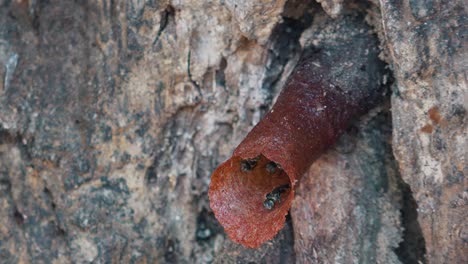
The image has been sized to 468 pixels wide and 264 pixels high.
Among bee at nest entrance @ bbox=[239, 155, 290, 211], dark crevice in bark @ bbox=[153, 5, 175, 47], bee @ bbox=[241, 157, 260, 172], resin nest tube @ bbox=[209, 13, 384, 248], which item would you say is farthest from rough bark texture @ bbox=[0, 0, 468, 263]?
bee @ bbox=[241, 157, 260, 172]

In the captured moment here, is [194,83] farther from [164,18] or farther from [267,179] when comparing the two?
[267,179]

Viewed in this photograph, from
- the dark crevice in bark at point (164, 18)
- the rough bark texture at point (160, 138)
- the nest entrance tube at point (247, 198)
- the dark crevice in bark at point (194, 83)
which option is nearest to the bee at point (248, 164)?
the nest entrance tube at point (247, 198)

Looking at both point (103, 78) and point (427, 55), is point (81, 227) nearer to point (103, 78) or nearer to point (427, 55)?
point (103, 78)

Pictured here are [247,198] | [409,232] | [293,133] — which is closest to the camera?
[293,133]

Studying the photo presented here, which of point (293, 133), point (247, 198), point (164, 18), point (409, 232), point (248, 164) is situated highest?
point (164, 18)

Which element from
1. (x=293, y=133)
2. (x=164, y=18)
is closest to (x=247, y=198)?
(x=293, y=133)

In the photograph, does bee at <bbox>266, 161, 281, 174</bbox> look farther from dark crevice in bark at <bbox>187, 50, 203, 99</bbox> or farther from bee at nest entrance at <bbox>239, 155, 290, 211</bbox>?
dark crevice in bark at <bbox>187, 50, 203, 99</bbox>

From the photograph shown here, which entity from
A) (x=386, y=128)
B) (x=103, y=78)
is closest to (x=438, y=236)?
(x=386, y=128)
